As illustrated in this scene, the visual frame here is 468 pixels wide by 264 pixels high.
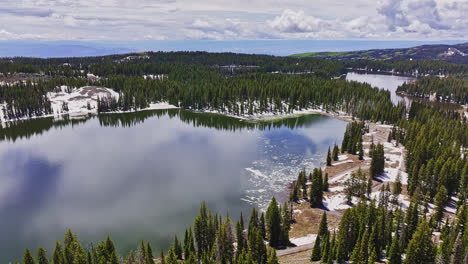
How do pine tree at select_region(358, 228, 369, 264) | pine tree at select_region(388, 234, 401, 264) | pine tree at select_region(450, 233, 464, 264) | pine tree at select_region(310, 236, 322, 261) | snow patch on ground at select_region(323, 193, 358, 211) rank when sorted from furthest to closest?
snow patch on ground at select_region(323, 193, 358, 211)
pine tree at select_region(310, 236, 322, 261)
pine tree at select_region(388, 234, 401, 264)
pine tree at select_region(358, 228, 369, 264)
pine tree at select_region(450, 233, 464, 264)

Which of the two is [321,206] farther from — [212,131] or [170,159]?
[212,131]

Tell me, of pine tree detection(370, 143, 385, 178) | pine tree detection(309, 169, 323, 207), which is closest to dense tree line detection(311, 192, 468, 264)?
pine tree detection(309, 169, 323, 207)

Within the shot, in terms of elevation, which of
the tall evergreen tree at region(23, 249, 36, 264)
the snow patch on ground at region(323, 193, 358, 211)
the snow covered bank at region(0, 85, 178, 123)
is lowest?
the snow patch on ground at region(323, 193, 358, 211)

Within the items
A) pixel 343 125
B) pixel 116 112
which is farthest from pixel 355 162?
pixel 116 112

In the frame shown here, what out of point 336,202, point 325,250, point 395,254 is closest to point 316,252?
point 325,250

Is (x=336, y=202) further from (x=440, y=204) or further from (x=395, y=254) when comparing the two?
(x=395, y=254)

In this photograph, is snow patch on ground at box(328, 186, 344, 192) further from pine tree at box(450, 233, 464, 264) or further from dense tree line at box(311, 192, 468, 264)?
pine tree at box(450, 233, 464, 264)

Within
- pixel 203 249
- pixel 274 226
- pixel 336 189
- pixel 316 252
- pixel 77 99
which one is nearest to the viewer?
pixel 316 252

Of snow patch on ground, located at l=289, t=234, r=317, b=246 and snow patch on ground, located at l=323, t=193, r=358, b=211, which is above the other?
snow patch on ground, located at l=323, t=193, r=358, b=211
